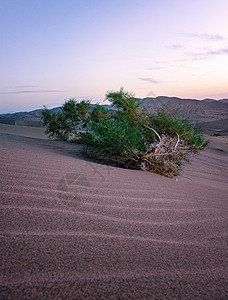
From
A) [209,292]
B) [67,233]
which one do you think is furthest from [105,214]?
[209,292]

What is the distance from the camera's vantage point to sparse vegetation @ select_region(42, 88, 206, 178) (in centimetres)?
449

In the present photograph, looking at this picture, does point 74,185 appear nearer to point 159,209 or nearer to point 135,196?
point 135,196

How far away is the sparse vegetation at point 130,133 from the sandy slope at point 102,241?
5.62ft

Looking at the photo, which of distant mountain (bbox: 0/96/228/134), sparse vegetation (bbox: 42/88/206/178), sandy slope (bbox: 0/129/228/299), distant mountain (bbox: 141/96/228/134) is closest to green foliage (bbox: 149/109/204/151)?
sparse vegetation (bbox: 42/88/206/178)

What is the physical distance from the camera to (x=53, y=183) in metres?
2.47

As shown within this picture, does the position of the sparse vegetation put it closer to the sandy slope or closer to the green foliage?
the green foliage

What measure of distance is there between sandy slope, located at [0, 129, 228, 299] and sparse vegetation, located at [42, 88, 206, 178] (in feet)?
5.62

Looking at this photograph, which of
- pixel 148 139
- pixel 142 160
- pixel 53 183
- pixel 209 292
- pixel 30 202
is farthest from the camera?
pixel 148 139

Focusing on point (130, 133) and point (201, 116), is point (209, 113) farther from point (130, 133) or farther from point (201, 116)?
point (130, 133)

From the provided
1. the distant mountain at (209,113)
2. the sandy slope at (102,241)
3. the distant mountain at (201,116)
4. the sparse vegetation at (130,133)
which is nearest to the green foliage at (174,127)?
the sparse vegetation at (130,133)

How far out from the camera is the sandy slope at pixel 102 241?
1.13 meters

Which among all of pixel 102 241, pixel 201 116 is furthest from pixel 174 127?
pixel 201 116

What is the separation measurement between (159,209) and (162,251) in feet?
2.72

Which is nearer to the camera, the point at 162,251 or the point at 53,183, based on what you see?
the point at 162,251
